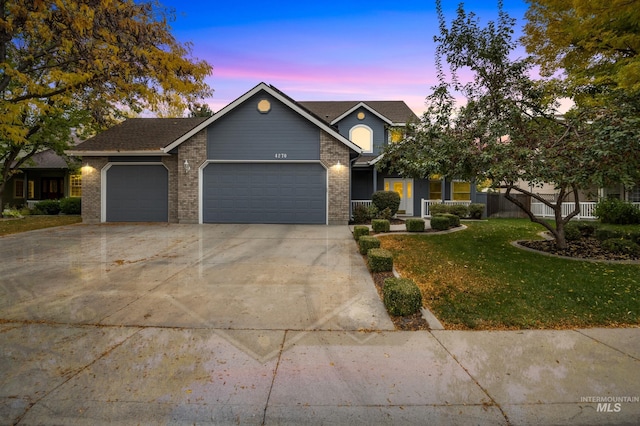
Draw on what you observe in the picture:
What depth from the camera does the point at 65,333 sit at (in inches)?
155

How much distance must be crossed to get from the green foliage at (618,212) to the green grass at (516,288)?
9.90 metres

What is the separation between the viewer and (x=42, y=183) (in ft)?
79.4

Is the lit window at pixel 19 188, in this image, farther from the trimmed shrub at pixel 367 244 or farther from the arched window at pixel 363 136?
the trimmed shrub at pixel 367 244

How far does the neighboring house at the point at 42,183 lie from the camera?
23500 millimetres

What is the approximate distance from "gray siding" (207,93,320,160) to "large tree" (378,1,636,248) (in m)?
5.93

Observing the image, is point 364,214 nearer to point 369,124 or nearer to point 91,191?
point 369,124

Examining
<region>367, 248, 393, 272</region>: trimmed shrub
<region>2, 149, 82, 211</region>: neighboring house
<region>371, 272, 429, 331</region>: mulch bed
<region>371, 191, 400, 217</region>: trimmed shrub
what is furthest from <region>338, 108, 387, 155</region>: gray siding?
<region>2, 149, 82, 211</region>: neighboring house

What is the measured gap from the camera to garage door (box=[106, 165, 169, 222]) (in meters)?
15.2

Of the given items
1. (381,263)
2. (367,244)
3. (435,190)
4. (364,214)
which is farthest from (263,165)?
(435,190)

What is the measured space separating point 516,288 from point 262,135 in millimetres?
11649

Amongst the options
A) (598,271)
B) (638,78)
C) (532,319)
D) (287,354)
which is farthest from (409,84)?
(287,354)

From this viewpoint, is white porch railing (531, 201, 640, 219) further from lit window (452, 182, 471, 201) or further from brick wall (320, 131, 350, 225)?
brick wall (320, 131, 350, 225)

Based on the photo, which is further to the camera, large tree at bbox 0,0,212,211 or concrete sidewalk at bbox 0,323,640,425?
large tree at bbox 0,0,212,211

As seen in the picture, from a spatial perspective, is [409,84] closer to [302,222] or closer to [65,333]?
[302,222]
